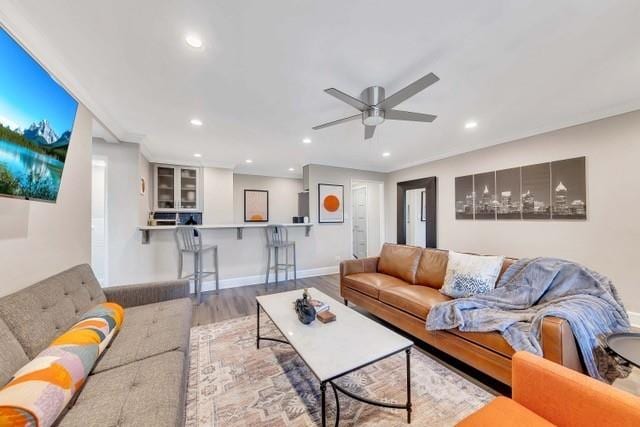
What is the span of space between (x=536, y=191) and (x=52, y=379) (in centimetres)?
474

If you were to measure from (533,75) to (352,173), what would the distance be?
11.7 ft

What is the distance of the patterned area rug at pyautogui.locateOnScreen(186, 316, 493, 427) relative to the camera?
1476mm

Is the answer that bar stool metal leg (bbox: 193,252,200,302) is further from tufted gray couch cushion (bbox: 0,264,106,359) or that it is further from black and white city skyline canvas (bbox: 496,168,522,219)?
black and white city skyline canvas (bbox: 496,168,522,219)

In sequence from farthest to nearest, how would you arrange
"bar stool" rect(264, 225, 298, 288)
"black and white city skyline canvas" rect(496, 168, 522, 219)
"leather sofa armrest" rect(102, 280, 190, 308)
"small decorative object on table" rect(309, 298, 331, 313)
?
1. "bar stool" rect(264, 225, 298, 288)
2. "black and white city skyline canvas" rect(496, 168, 522, 219)
3. "leather sofa armrest" rect(102, 280, 190, 308)
4. "small decorative object on table" rect(309, 298, 331, 313)

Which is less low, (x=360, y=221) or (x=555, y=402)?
(x=360, y=221)

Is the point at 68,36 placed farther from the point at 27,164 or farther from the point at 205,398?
the point at 205,398

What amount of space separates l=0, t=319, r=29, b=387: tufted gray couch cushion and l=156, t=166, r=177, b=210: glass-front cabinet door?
3.95 meters

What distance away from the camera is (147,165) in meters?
4.28

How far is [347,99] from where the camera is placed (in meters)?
1.92

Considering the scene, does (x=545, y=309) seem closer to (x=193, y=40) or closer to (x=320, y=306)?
(x=320, y=306)

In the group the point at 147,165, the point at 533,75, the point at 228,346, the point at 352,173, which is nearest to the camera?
the point at 533,75

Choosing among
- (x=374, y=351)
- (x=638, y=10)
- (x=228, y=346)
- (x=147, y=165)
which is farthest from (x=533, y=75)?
(x=147, y=165)

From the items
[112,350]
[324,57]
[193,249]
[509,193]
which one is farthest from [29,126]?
[509,193]

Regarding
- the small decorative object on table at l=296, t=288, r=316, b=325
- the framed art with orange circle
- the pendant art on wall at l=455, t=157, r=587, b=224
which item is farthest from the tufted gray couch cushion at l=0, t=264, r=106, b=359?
the pendant art on wall at l=455, t=157, r=587, b=224
